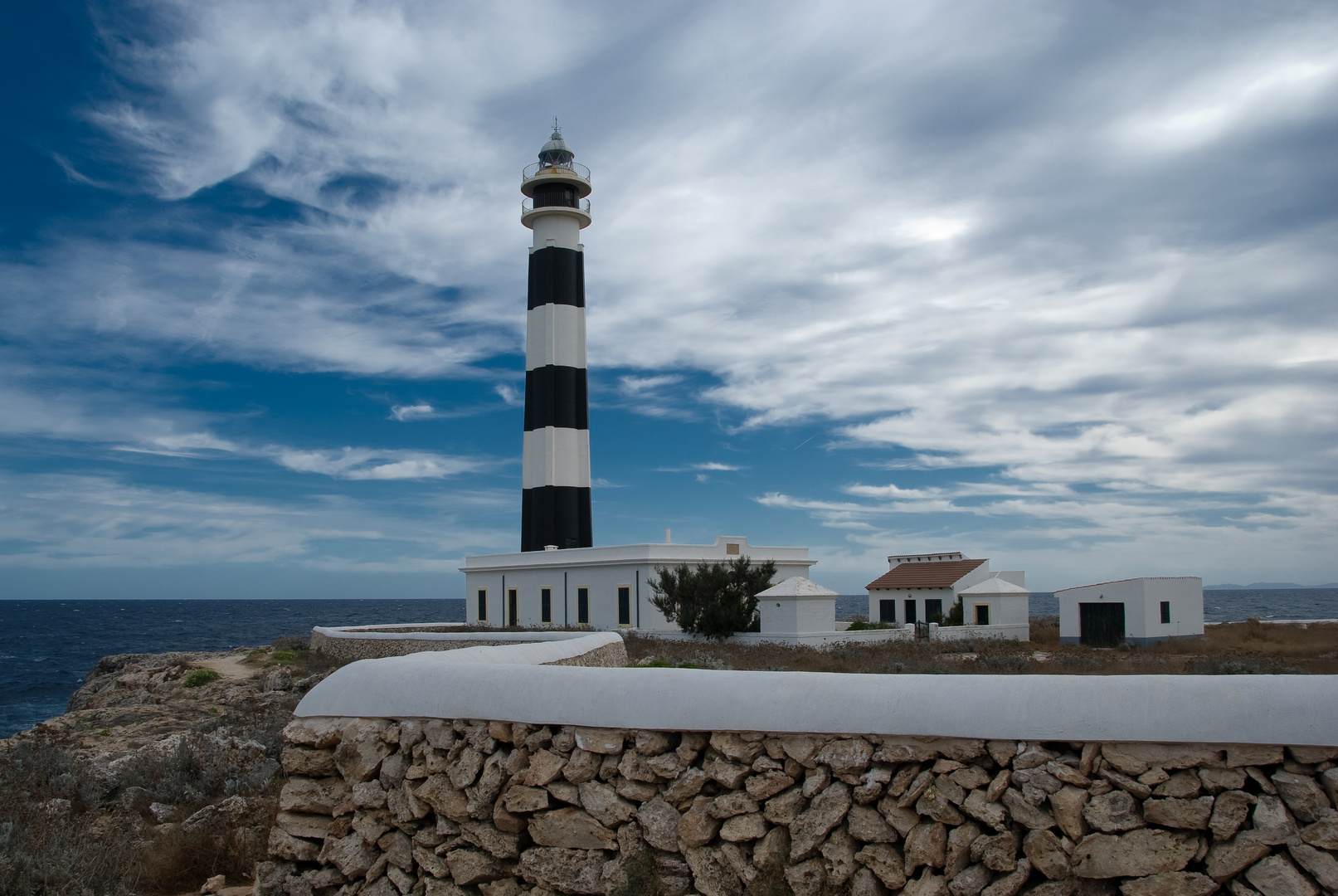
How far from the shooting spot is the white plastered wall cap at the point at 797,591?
25.5 m

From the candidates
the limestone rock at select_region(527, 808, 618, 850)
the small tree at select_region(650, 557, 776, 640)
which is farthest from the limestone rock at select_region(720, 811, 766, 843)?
the small tree at select_region(650, 557, 776, 640)

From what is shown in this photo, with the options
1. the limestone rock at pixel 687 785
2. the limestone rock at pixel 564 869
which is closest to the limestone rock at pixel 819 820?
the limestone rock at pixel 687 785

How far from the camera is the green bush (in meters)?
22.7

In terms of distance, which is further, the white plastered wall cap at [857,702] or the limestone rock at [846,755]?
the limestone rock at [846,755]

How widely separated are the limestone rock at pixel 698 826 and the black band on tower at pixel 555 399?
2737 centimetres

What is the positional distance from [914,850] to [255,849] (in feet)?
15.8

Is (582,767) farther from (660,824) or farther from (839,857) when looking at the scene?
(839,857)

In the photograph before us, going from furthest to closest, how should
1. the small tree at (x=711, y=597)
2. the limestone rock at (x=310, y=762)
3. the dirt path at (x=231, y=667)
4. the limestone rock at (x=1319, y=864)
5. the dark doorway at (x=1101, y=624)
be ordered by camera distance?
the small tree at (x=711, y=597), the dark doorway at (x=1101, y=624), the dirt path at (x=231, y=667), the limestone rock at (x=310, y=762), the limestone rock at (x=1319, y=864)

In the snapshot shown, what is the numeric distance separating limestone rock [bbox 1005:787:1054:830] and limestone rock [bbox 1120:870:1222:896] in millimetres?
366

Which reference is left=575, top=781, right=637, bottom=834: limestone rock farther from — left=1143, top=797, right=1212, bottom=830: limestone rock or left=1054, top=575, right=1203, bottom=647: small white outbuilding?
left=1054, top=575, right=1203, bottom=647: small white outbuilding

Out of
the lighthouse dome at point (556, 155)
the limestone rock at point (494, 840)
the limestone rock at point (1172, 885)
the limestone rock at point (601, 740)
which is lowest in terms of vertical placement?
the limestone rock at point (494, 840)

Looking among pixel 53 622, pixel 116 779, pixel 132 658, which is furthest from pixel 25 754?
pixel 53 622

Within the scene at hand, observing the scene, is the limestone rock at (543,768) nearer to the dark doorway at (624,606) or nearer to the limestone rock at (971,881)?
the limestone rock at (971,881)

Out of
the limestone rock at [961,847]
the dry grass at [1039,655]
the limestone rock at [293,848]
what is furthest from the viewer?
the dry grass at [1039,655]
